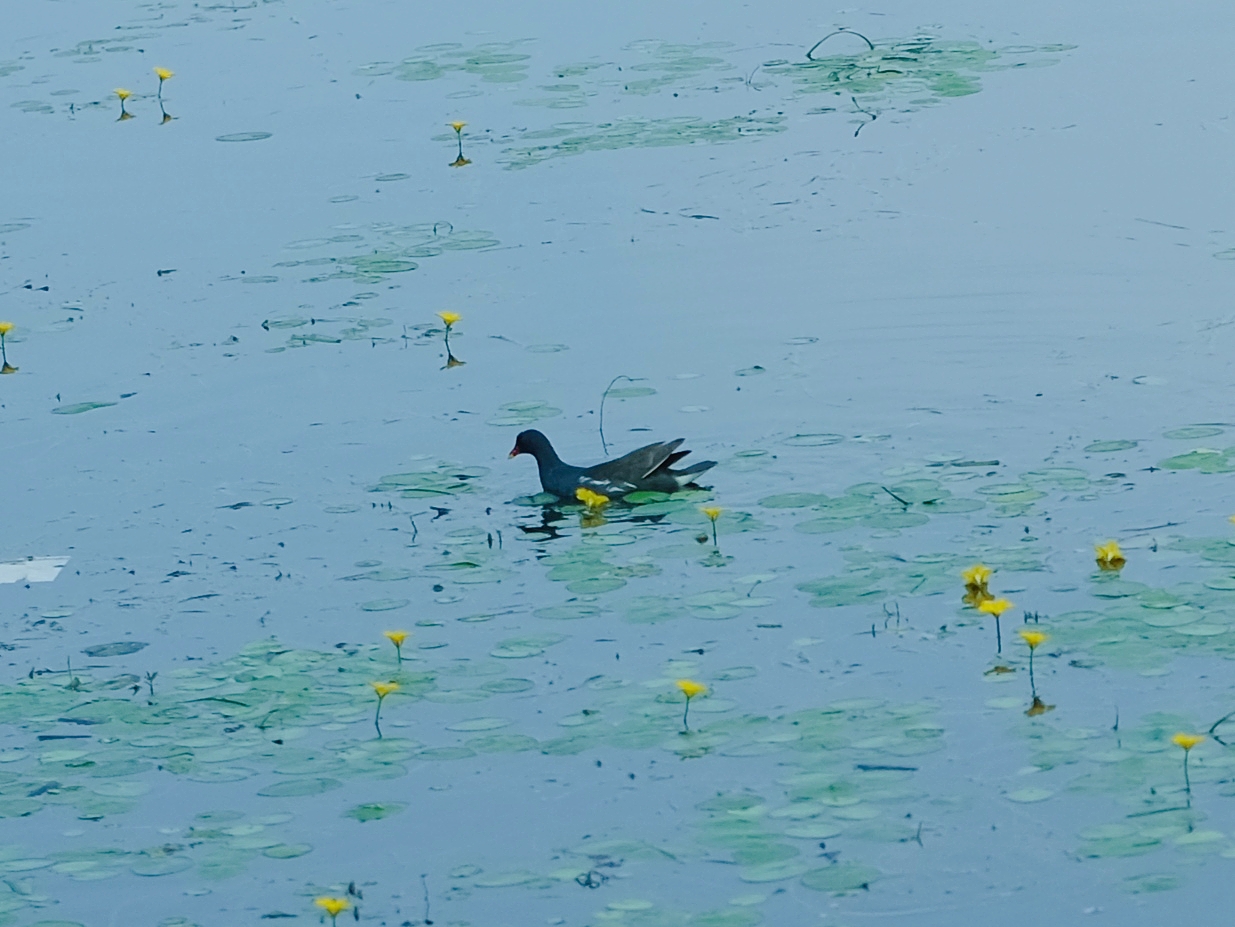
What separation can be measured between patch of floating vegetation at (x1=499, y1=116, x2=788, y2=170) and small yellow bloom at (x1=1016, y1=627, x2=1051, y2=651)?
663cm

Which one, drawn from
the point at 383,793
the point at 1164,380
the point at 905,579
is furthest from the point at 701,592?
the point at 1164,380

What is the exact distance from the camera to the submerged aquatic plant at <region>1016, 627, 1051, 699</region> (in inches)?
243

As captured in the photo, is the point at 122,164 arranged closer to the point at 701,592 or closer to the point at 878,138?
the point at 878,138

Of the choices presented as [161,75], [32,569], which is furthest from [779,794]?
[161,75]

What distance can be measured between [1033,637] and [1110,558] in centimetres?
92

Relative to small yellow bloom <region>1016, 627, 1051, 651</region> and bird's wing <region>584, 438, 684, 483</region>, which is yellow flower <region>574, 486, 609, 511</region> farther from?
small yellow bloom <region>1016, 627, 1051, 651</region>

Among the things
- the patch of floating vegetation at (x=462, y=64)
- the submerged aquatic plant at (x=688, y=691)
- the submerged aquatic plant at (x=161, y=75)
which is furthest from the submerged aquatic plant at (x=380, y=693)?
the patch of floating vegetation at (x=462, y=64)

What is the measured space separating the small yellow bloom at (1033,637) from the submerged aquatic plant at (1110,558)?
492mm

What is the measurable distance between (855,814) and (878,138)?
7727 mm

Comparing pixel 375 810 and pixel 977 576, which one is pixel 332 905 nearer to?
pixel 375 810

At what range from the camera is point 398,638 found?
6.62 meters

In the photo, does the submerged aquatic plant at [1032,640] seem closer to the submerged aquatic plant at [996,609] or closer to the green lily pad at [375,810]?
the submerged aquatic plant at [996,609]

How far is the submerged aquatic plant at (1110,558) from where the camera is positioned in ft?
22.8

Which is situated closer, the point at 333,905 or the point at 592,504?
the point at 333,905
